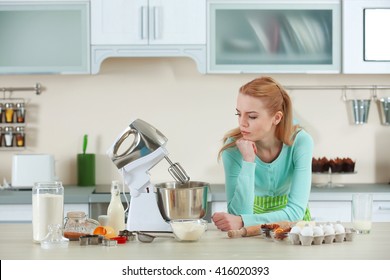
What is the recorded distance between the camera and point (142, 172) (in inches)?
105

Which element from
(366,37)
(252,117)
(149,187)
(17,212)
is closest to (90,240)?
(149,187)

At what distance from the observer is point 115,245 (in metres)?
2.43

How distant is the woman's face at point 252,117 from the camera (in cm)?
300

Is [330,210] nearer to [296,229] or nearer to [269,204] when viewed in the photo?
[269,204]

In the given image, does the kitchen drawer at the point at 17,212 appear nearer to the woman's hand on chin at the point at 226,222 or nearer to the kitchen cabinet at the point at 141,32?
the kitchen cabinet at the point at 141,32

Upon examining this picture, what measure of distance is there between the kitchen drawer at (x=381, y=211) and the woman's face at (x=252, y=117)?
1497mm

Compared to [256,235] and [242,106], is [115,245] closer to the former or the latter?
[256,235]

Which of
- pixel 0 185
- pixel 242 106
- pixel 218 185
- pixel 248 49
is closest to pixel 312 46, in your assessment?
pixel 248 49

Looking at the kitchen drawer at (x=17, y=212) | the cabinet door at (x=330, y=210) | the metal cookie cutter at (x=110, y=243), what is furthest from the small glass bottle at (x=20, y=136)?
the metal cookie cutter at (x=110, y=243)

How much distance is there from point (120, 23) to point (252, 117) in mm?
1680

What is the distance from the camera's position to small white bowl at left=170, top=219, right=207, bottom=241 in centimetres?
246

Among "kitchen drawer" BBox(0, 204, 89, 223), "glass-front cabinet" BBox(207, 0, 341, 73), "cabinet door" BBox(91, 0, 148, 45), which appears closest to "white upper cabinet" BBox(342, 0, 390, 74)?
"glass-front cabinet" BBox(207, 0, 341, 73)

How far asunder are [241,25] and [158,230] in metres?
2.18
